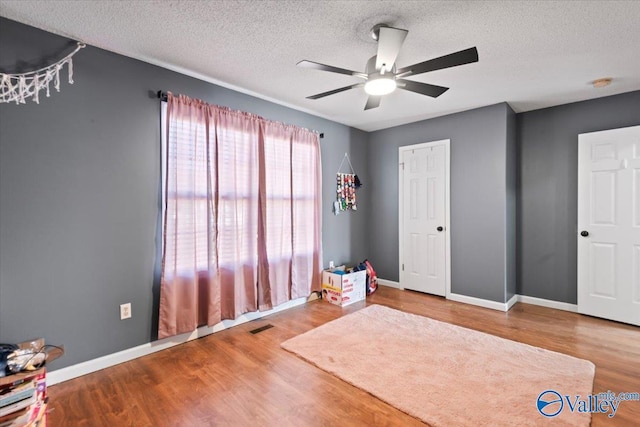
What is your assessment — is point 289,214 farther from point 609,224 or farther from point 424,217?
point 609,224

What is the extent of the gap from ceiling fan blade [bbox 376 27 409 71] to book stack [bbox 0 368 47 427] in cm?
282

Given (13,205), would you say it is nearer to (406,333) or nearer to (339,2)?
(339,2)

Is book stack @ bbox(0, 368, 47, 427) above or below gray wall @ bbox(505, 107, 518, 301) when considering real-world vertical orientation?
below

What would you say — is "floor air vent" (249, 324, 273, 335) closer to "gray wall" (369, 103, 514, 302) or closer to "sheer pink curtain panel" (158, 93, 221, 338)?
"sheer pink curtain panel" (158, 93, 221, 338)

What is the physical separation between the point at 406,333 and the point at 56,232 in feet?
10.1

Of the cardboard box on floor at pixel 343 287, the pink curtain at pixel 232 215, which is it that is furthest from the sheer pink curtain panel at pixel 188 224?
the cardboard box on floor at pixel 343 287

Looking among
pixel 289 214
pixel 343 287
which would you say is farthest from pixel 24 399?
pixel 343 287

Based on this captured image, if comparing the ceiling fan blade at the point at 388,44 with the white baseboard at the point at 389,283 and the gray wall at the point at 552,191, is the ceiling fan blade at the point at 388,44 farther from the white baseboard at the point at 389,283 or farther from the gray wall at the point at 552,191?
the white baseboard at the point at 389,283

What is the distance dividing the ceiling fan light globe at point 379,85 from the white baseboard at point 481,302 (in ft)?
9.95

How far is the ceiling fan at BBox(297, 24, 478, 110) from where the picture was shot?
1.80 metres

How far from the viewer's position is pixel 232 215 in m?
3.10

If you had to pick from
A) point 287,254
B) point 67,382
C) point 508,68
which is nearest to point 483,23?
point 508,68

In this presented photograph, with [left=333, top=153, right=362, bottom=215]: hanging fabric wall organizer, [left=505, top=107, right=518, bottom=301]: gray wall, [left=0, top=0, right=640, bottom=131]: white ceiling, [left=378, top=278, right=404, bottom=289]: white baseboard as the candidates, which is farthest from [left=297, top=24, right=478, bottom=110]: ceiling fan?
[left=378, top=278, right=404, bottom=289]: white baseboard

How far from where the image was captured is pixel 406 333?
3029 millimetres
